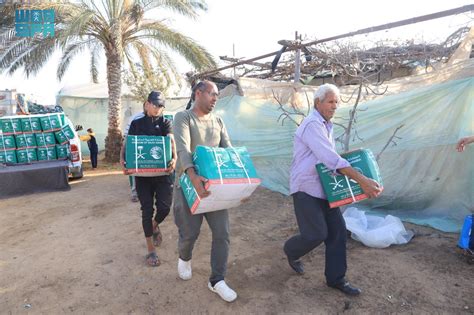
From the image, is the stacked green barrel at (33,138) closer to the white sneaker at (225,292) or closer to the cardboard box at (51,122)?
the cardboard box at (51,122)

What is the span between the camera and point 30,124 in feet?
23.7

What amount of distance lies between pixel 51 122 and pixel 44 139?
0.39m

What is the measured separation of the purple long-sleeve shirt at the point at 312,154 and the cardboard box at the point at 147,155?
1312 millimetres

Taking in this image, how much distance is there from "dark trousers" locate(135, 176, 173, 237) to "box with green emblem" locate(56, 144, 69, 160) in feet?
16.3

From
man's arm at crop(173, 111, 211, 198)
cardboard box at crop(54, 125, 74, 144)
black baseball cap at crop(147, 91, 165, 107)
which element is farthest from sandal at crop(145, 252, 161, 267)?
cardboard box at crop(54, 125, 74, 144)

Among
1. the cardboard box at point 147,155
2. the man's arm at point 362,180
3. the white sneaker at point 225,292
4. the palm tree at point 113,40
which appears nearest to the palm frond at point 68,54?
the palm tree at point 113,40

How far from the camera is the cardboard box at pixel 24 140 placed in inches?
281

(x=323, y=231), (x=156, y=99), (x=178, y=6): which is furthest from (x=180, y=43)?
(x=323, y=231)

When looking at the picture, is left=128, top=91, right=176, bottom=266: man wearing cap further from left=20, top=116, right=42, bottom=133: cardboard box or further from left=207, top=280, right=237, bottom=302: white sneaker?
left=20, top=116, right=42, bottom=133: cardboard box

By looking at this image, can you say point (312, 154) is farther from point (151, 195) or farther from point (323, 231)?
point (151, 195)

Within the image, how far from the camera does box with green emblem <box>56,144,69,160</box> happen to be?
7469 mm

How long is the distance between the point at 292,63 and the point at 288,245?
5.52 metres

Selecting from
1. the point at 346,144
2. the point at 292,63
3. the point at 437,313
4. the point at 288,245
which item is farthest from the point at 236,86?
the point at 437,313

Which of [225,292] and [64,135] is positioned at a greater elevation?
[64,135]
